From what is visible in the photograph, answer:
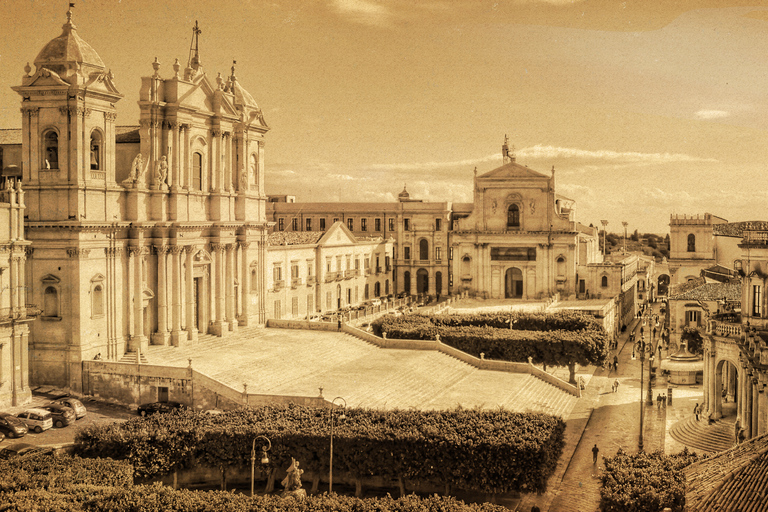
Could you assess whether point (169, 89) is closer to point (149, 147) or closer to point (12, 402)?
point (149, 147)

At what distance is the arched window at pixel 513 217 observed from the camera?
250 ft

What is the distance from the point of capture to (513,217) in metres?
76.4

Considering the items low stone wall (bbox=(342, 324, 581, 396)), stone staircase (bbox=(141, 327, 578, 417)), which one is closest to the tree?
low stone wall (bbox=(342, 324, 581, 396))

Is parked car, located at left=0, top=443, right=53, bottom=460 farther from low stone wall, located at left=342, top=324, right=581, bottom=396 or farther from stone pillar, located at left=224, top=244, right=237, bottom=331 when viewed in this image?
low stone wall, located at left=342, top=324, right=581, bottom=396

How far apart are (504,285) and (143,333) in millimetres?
45075

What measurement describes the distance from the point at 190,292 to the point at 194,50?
1464cm

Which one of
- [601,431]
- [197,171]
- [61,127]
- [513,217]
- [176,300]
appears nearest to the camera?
[61,127]

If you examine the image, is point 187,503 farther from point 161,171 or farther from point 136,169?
point 161,171

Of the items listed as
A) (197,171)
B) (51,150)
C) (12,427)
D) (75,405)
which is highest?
(51,150)

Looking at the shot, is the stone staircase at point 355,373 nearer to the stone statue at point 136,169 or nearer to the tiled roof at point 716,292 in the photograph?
the stone statue at point 136,169

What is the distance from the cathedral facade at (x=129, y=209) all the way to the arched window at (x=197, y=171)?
6cm

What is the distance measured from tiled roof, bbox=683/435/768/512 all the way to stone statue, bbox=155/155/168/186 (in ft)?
96.6

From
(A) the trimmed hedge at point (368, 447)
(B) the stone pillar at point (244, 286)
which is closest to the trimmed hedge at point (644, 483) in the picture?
(A) the trimmed hedge at point (368, 447)

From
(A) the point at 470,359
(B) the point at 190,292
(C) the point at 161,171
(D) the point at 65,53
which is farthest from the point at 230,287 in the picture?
(D) the point at 65,53
